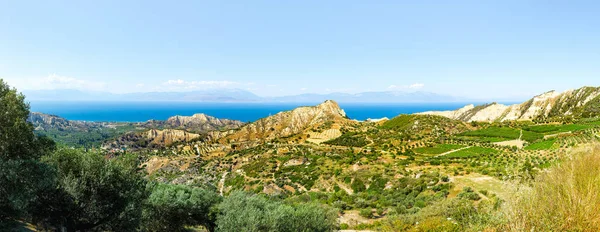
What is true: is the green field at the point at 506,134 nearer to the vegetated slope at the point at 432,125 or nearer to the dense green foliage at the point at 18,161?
the vegetated slope at the point at 432,125

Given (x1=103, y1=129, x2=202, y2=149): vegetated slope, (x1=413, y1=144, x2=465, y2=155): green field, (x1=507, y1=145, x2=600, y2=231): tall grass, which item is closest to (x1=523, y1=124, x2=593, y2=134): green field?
(x1=413, y1=144, x2=465, y2=155): green field

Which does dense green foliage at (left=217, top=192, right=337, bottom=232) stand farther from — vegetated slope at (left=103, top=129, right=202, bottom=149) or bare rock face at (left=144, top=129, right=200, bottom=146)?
bare rock face at (left=144, top=129, right=200, bottom=146)

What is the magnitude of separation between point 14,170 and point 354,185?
98.8 feet

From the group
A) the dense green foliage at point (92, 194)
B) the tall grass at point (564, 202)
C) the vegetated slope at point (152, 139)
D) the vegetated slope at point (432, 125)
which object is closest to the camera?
the tall grass at point (564, 202)

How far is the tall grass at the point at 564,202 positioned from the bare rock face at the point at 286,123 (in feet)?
345

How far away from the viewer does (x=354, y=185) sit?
Result: 113 ft

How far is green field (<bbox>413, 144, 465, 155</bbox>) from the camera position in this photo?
50.2 metres

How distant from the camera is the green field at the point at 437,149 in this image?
165 feet

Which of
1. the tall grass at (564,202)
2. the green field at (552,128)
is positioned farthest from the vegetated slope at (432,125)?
the tall grass at (564,202)

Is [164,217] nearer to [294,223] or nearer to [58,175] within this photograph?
[58,175]

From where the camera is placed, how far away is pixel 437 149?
51.4m

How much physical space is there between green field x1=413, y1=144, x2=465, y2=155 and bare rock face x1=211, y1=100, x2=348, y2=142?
2396 inches

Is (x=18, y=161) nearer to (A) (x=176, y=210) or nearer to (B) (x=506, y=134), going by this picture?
(A) (x=176, y=210)

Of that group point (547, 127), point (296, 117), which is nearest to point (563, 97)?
point (547, 127)
